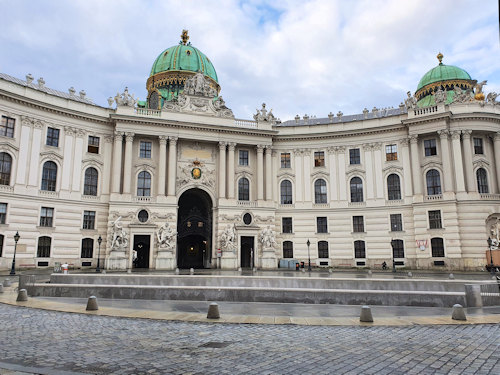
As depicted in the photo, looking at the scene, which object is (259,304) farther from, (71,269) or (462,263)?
(462,263)

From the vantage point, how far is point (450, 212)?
42.2 metres

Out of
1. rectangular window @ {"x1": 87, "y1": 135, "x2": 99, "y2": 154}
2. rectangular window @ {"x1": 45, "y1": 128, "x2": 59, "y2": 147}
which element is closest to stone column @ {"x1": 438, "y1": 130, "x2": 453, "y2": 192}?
rectangular window @ {"x1": 87, "y1": 135, "x2": 99, "y2": 154}

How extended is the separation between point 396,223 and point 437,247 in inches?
209

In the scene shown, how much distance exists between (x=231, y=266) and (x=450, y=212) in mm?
25450

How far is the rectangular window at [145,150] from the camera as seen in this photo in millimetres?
46219

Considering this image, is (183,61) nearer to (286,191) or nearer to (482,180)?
(286,191)

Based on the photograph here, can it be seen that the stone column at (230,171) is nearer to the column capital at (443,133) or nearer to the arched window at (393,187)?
the arched window at (393,187)

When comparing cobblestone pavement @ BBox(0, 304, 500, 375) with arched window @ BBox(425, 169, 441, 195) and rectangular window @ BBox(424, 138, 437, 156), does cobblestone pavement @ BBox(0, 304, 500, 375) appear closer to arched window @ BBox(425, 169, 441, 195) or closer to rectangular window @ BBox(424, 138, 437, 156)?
arched window @ BBox(425, 169, 441, 195)

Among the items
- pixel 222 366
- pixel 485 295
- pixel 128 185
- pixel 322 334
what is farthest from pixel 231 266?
pixel 222 366

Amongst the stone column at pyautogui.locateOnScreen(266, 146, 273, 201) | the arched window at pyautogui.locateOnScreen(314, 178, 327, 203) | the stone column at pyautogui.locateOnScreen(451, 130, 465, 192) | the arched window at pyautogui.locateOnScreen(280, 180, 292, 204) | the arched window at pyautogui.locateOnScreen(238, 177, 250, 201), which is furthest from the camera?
the arched window at pyautogui.locateOnScreen(280, 180, 292, 204)

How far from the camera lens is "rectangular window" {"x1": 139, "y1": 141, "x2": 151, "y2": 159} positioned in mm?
46219

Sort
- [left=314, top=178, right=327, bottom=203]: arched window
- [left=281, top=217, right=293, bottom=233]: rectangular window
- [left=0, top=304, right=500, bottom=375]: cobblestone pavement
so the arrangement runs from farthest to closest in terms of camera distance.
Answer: [left=314, top=178, right=327, bottom=203]: arched window, [left=281, top=217, right=293, bottom=233]: rectangular window, [left=0, top=304, right=500, bottom=375]: cobblestone pavement

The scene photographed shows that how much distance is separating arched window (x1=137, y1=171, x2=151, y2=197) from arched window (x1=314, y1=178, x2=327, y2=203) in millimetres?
21192

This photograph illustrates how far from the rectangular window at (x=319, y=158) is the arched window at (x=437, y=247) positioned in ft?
52.8
